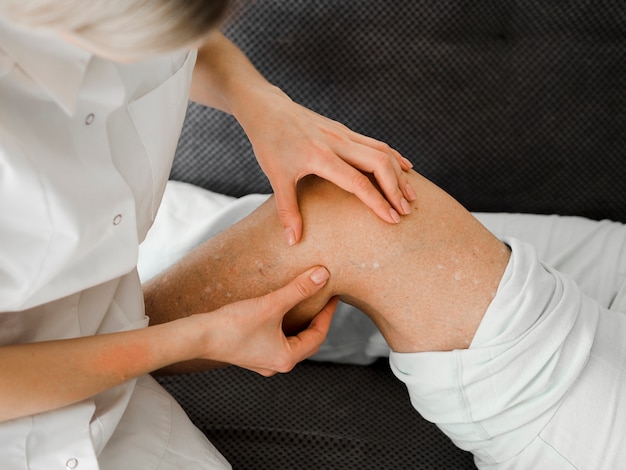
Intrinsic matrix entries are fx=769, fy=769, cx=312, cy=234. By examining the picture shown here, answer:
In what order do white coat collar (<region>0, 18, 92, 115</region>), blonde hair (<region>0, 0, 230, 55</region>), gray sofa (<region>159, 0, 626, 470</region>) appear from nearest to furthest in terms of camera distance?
1. blonde hair (<region>0, 0, 230, 55</region>)
2. white coat collar (<region>0, 18, 92, 115</region>)
3. gray sofa (<region>159, 0, 626, 470</region>)

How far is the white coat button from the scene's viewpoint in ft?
2.89

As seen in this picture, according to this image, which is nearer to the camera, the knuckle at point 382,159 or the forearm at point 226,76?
the knuckle at point 382,159

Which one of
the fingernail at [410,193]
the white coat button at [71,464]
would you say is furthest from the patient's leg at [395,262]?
the white coat button at [71,464]

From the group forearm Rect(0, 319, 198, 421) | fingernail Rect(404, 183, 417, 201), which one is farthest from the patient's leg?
forearm Rect(0, 319, 198, 421)

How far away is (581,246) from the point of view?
137 cm

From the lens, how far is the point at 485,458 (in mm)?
1066

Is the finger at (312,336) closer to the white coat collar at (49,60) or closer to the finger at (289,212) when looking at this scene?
the finger at (289,212)

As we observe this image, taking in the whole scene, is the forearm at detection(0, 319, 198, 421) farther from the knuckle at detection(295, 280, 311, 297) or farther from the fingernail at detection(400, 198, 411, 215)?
the fingernail at detection(400, 198, 411, 215)

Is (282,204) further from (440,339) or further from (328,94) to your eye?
(328,94)

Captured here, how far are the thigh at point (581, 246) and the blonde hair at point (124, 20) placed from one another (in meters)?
0.84

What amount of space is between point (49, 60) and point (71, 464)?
0.45 m

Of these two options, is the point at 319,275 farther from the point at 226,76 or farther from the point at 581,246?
the point at 581,246

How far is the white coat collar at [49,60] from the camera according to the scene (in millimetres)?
787

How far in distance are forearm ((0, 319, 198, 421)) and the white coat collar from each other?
0.28 metres
